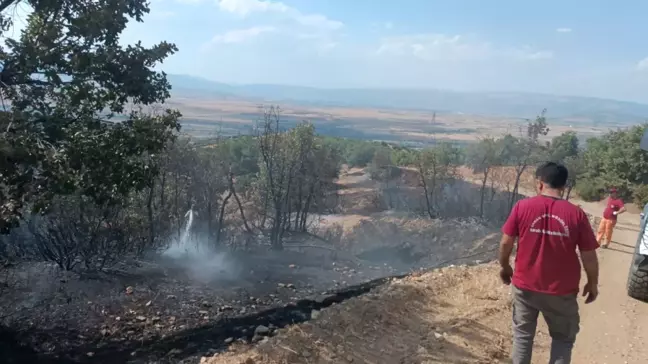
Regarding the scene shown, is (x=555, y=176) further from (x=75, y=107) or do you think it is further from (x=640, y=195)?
(x=640, y=195)

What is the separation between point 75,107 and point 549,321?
7161 mm

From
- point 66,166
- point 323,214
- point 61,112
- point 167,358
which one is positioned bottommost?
point 323,214

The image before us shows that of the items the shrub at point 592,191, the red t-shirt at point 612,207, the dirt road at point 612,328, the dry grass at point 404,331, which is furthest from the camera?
the shrub at point 592,191

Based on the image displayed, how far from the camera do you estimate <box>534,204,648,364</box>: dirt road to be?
614 centimetres

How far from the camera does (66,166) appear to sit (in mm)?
6762

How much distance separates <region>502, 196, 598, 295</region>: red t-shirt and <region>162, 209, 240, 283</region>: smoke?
9953 mm

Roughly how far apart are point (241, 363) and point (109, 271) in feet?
24.8

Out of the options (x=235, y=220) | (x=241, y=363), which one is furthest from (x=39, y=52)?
(x=235, y=220)

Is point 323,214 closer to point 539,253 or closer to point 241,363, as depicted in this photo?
point 241,363

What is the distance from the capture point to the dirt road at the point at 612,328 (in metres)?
6.14

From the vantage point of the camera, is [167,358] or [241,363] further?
[167,358]

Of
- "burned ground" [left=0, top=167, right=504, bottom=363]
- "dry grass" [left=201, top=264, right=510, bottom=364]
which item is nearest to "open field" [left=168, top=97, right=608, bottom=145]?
"burned ground" [left=0, top=167, right=504, bottom=363]

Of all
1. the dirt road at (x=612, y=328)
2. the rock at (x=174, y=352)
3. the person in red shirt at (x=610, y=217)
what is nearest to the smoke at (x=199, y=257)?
the rock at (x=174, y=352)

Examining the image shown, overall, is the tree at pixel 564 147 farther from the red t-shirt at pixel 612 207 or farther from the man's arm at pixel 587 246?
the man's arm at pixel 587 246
